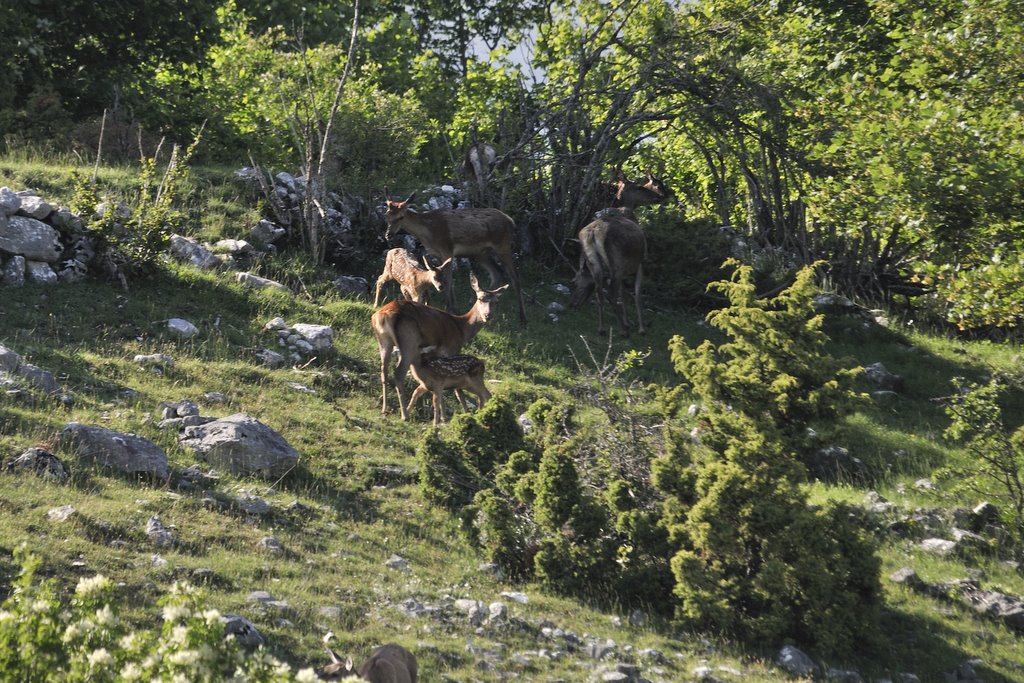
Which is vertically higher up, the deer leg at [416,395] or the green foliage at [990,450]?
the green foliage at [990,450]

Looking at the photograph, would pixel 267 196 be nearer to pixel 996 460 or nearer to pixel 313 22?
pixel 996 460

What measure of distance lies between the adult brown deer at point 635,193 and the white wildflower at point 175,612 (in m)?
18.5

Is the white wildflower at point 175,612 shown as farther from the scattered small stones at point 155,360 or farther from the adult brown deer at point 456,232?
the adult brown deer at point 456,232

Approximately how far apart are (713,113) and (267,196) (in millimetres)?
7894

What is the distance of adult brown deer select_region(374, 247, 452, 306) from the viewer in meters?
17.4

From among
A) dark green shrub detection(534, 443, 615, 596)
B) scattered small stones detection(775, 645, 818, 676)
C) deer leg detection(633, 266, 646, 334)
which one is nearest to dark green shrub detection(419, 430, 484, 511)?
dark green shrub detection(534, 443, 615, 596)

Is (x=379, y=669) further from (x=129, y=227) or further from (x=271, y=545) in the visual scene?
(x=129, y=227)

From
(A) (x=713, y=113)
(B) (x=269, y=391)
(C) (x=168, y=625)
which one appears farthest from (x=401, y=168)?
(C) (x=168, y=625)

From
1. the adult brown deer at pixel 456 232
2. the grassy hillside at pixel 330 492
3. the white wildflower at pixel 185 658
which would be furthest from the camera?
the adult brown deer at pixel 456 232

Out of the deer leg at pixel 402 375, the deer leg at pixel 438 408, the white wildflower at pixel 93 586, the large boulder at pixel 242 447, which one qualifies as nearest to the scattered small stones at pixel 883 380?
the deer leg at pixel 438 408

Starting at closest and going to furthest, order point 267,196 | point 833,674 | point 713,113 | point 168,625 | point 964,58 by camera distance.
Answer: point 168,625, point 833,674, point 964,58, point 267,196, point 713,113

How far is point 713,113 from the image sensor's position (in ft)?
71.4

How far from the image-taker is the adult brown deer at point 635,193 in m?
23.2

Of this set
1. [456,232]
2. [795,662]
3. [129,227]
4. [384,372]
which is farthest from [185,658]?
[456,232]
